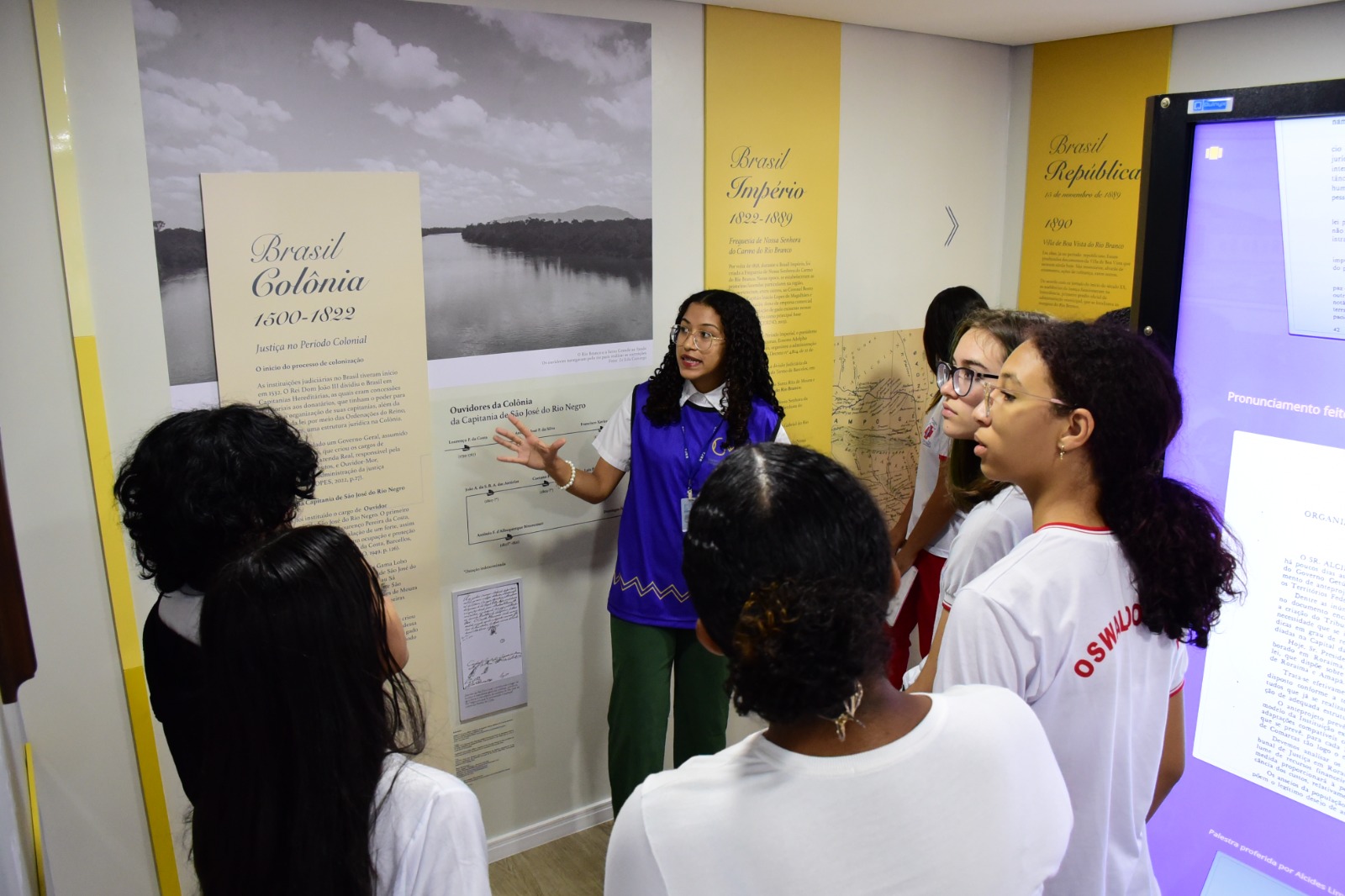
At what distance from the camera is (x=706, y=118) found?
10.4 feet

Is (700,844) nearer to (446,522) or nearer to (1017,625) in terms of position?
(1017,625)

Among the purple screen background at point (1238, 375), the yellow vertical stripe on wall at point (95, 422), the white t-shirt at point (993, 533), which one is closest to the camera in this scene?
the purple screen background at point (1238, 375)

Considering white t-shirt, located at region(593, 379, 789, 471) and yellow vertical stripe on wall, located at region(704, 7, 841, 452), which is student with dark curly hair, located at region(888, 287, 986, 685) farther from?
white t-shirt, located at region(593, 379, 789, 471)

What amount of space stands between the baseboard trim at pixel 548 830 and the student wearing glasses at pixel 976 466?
5.88 ft

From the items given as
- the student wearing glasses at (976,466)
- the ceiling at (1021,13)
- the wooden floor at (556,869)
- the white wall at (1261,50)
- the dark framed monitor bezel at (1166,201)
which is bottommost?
the wooden floor at (556,869)

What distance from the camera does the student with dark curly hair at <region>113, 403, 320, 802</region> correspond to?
153 cm

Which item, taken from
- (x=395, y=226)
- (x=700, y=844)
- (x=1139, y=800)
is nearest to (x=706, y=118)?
(x=395, y=226)

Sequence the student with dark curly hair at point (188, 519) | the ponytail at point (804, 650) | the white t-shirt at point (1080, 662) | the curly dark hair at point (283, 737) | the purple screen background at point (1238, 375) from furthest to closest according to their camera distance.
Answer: the purple screen background at point (1238, 375) < the student with dark curly hair at point (188, 519) < the white t-shirt at point (1080, 662) < the curly dark hair at point (283, 737) < the ponytail at point (804, 650)

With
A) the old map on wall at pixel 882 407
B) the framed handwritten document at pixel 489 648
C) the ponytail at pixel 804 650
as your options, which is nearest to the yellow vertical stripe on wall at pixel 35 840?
the framed handwritten document at pixel 489 648

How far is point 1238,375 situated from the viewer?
5.79 feet

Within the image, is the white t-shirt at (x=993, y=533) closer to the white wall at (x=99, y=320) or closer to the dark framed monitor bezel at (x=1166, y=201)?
the dark framed monitor bezel at (x=1166, y=201)

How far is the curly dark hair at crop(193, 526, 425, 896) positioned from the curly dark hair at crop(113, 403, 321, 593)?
47 centimetres

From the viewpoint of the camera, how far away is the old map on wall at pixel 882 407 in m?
3.77

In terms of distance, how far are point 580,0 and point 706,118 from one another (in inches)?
21.5
